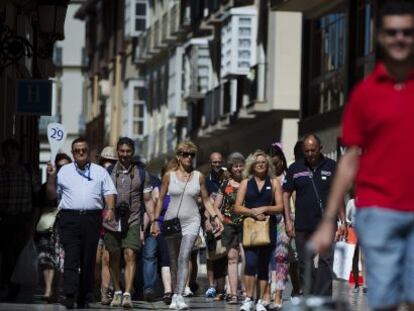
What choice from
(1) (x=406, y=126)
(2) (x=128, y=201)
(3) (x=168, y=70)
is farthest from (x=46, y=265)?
(3) (x=168, y=70)

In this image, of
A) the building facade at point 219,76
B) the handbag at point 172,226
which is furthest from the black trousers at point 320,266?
the building facade at point 219,76

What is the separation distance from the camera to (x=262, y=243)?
59.4 feet

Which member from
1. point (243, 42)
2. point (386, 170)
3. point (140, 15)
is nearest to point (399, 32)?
point (386, 170)

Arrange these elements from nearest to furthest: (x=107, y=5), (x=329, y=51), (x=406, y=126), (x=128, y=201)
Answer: (x=406, y=126), (x=128, y=201), (x=329, y=51), (x=107, y=5)

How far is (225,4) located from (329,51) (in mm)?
10095

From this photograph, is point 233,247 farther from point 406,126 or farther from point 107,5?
point 107,5

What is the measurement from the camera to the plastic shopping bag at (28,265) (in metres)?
20.8

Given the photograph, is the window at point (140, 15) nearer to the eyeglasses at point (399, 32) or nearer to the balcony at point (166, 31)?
the balcony at point (166, 31)

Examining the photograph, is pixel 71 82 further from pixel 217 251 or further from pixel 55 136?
pixel 217 251

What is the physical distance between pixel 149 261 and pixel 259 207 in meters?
2.63

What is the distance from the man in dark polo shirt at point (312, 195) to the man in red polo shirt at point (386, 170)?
330 inches

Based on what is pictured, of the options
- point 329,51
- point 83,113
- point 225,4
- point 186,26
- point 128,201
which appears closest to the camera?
point 128,201

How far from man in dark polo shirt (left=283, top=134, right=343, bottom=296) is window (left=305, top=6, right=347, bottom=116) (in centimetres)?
1969

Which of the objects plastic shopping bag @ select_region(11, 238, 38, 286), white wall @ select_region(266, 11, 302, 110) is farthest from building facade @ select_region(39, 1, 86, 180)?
plastic shopping bag @ select_region(11, 238, 38, 286)
